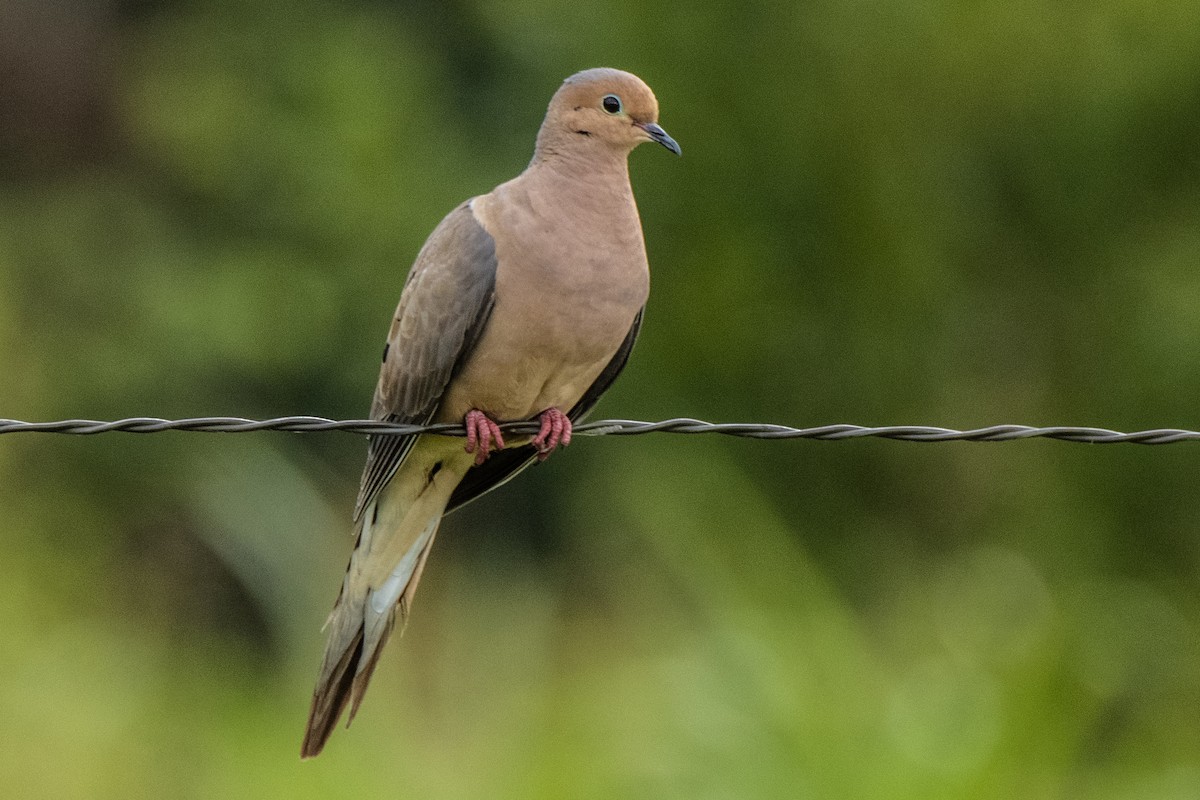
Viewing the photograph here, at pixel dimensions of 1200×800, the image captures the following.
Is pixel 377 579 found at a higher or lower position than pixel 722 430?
lower

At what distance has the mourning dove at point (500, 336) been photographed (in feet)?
13.9

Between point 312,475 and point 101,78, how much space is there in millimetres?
4784

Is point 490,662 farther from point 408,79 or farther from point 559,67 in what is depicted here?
point 408,79

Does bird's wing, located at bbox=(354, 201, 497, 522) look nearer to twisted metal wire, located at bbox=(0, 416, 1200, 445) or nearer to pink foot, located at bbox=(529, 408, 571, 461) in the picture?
pink foot, located at bbox=(529, 408, 571, 461)

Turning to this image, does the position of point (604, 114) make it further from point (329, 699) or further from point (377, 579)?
point (329, 699)

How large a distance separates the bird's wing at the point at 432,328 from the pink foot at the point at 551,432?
28 centimetres

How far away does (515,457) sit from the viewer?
474cm

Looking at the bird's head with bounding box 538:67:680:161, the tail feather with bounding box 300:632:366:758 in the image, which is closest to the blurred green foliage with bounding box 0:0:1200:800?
the tail feather with bounding box 300:632:366:758

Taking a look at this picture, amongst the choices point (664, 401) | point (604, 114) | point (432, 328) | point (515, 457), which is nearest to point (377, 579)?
point (515, 457)

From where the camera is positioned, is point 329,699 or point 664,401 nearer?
point 329,699

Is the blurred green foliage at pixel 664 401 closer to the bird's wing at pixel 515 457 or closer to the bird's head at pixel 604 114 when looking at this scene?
the bird's wing at pixel 515 457

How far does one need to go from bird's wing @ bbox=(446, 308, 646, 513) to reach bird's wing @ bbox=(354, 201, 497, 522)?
356 millimetres

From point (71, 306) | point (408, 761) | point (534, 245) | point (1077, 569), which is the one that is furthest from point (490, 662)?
point (71, 306)

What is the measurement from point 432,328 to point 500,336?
0.72ft
